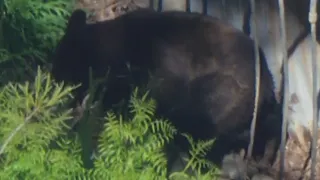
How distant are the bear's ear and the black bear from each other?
0.68 ft

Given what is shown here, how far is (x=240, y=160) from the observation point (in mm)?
5691

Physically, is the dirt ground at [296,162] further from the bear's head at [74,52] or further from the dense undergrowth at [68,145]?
the dense undergrowth at [68,145]

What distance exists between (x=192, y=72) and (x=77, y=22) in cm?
88

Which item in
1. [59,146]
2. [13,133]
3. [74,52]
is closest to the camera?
[13,133]

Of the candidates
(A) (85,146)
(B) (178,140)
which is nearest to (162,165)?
(A) (85,146)

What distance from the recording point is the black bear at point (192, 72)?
5.80 metres

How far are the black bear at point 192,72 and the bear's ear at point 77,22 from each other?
209 mm

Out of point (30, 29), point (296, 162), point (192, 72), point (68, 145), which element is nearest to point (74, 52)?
point (30, 29)

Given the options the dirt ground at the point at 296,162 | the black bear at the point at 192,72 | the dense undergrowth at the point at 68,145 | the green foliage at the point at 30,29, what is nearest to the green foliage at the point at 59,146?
the dense undergrowth at the point at 68,145

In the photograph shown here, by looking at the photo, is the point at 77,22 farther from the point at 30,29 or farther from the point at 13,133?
the point at 13,133

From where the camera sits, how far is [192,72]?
5.86 metres

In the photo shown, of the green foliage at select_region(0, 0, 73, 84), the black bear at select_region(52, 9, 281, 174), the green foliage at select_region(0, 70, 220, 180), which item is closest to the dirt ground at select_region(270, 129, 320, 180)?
the black bear at select_region(52, 9, 281, 174)

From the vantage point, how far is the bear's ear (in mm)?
6172

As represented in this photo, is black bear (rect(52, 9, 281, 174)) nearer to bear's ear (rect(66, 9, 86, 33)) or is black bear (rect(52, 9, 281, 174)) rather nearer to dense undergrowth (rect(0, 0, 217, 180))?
bear's ear (rect(66, 9, 86, 33))
